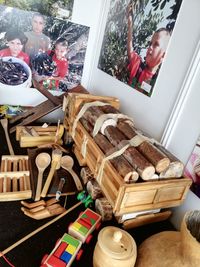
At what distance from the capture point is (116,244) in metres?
0.58

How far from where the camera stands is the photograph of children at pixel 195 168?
2.56 feet

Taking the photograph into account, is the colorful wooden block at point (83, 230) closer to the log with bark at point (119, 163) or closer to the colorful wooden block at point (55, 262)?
the colorful wooden block at point (55, 262)

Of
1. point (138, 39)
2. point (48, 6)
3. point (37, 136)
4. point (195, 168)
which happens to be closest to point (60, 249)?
point (195, 168)

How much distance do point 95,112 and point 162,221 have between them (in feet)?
1.74

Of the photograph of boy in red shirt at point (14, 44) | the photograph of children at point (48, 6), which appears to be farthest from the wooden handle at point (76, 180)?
the photograph of children at point (48, 6)

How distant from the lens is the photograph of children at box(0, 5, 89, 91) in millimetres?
1327

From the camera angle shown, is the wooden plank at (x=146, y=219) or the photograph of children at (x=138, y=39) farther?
the photograph of children at (x=138, y=39)

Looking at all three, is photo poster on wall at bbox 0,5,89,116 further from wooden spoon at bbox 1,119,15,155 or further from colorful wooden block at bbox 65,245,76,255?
colorful wooden block at bbox 65,245,76,255

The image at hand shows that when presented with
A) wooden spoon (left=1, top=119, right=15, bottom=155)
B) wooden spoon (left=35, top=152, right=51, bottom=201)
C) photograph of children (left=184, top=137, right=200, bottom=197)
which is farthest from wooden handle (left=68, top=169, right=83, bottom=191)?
photograph of children (left=184, top=137, right=200, bottom=197)

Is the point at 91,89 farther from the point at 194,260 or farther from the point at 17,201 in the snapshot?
the point at 194,260

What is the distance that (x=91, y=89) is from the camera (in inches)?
63.3

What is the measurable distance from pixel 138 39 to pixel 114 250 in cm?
96

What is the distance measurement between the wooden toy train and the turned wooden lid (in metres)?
0.12

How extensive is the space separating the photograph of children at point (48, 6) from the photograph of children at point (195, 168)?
114 centimetres
